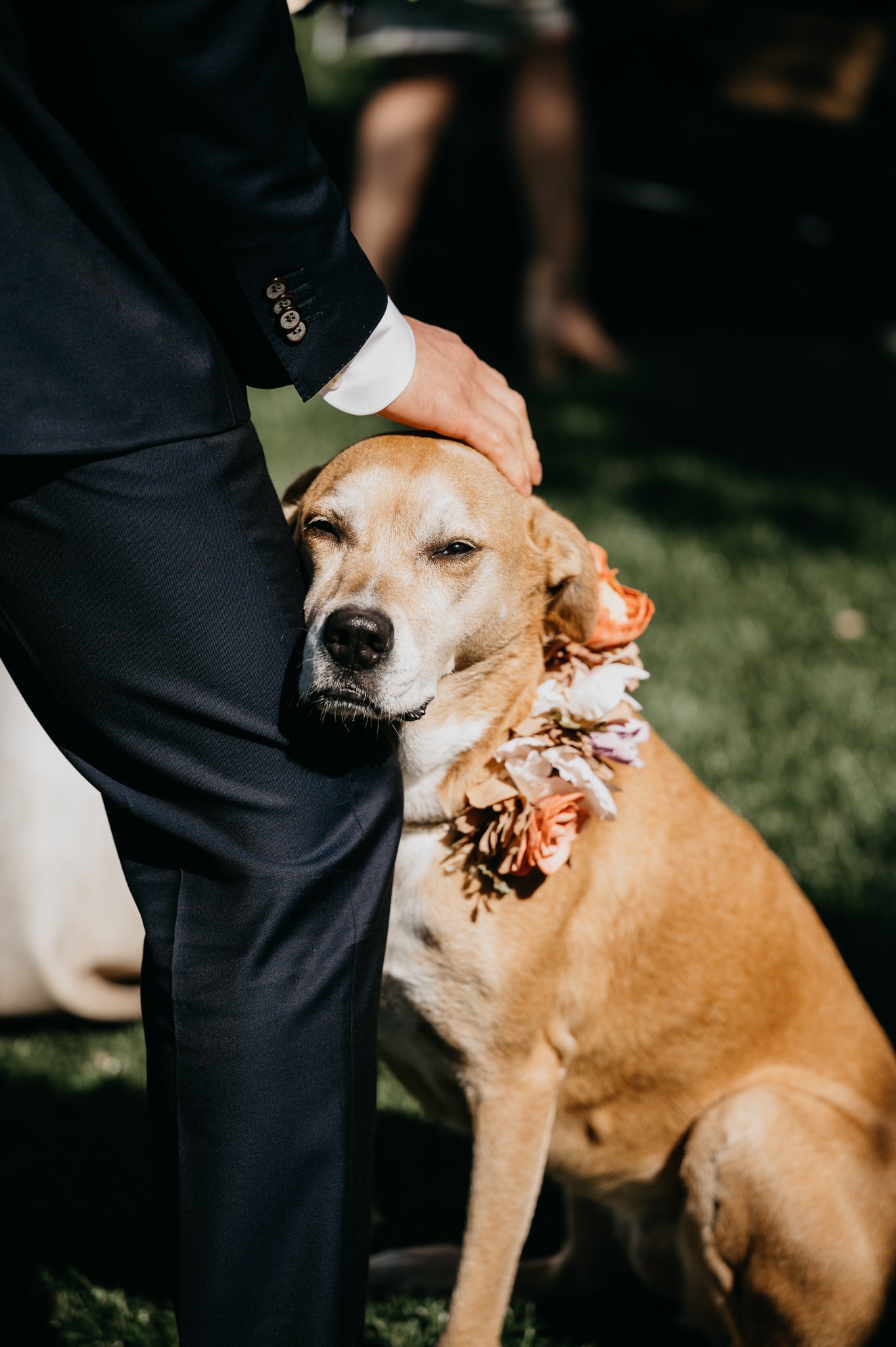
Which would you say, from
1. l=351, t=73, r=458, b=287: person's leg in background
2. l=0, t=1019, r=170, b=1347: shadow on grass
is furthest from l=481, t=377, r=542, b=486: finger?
l=351, t=73, r=458, b=287: person's leg in background

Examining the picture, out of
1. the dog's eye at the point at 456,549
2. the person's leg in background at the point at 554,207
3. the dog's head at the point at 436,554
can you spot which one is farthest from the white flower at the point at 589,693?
the person's leg in background at the point at 554,207

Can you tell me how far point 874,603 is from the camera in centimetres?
539

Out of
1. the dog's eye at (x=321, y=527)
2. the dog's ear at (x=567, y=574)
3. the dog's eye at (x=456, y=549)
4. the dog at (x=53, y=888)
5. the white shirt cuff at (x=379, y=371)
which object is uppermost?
the white shirt cuff at (x=379, y=371)

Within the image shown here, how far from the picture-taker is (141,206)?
152 cm

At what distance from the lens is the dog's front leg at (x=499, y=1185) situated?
6.98ft

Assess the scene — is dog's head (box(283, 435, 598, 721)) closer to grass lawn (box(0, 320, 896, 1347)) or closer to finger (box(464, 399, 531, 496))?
finger (box(464, 399, 531, 496))

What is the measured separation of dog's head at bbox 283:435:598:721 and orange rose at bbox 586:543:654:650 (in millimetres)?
33

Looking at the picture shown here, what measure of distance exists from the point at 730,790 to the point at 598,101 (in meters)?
7.78

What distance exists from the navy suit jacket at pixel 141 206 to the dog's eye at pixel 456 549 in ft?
2.59

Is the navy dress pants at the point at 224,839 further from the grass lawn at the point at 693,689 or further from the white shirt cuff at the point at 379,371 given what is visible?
the grass lawn at the point at 693,689

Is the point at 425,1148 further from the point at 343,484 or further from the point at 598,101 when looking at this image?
the point at 598,101

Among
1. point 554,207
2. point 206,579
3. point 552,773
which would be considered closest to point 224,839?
point 206,579

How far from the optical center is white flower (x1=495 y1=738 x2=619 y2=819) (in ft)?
7.05

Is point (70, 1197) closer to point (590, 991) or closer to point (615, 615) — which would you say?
point (590, 991)
